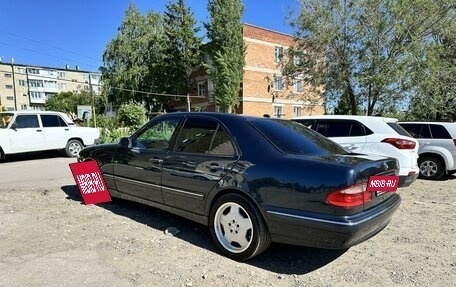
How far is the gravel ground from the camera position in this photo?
3410 mm

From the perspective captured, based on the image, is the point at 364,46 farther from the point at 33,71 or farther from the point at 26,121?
the point at 33,71

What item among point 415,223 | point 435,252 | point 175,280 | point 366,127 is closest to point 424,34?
point 366,127

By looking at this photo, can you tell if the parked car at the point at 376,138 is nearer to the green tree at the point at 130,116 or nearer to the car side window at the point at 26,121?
the car side window at the point at 26,121

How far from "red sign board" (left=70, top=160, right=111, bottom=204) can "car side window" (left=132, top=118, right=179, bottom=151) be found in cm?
112

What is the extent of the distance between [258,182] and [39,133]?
11025mm

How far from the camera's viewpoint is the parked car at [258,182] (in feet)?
10.6

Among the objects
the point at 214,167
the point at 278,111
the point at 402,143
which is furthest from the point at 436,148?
the point at 278,111

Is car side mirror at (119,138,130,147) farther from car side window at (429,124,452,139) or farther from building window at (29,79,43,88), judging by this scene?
building window at (29,79,43,88)

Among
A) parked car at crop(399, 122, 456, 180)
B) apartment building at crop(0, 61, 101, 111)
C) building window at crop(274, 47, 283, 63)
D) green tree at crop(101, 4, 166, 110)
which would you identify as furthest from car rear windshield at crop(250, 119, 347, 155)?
apartment building at crop(0, 61, 101, 111)

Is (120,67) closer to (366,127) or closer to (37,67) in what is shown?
(366,127)

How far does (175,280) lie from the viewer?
3.39 m

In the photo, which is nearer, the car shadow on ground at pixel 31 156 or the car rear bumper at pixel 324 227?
the car rear bumper at pixel 324 227

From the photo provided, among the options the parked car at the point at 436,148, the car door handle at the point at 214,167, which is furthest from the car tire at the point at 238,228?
the parked car at the point at 436,148

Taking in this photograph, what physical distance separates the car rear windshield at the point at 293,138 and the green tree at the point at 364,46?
1188 cm
